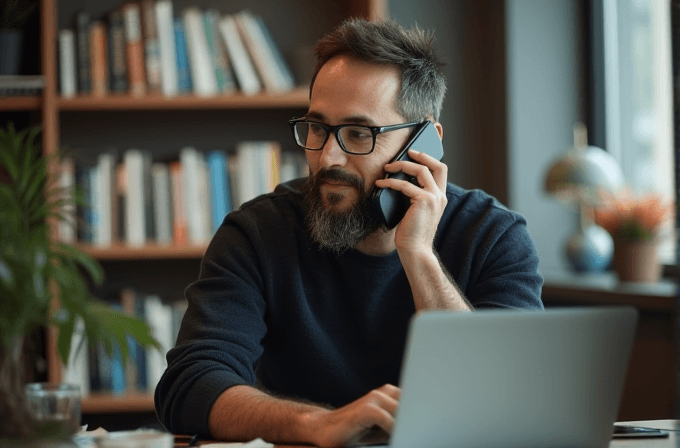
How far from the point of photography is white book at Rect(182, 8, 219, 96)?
2564 millimetres

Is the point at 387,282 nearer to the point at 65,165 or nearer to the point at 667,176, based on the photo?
the point at 65,165

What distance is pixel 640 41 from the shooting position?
2938 millimetres

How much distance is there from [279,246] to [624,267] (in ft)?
4.48

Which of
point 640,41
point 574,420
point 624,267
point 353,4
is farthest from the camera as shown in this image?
point 640,41

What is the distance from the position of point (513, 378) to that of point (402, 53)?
859 millimetres

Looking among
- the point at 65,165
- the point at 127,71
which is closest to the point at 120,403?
the point at 65,165

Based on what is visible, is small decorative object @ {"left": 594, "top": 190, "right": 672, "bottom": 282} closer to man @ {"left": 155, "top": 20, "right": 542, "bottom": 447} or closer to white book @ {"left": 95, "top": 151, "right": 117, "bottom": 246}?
man @ {"left": 155, "top": 20, "right": 542, "bottom": 447}

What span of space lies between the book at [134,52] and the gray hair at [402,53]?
1133mm

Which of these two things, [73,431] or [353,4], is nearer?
[73,431]

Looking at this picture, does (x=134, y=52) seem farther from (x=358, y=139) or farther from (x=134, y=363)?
(x=358, y=139)

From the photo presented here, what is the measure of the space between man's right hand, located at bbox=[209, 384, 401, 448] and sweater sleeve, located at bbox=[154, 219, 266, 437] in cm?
4

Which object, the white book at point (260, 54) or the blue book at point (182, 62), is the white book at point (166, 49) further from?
the white book at point (260, 54)

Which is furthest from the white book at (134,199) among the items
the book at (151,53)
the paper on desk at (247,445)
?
the paper on desk at (247,445)

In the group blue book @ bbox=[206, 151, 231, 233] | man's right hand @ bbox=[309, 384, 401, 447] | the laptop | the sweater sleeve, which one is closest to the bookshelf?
blue book @ bbox=[206, 151, 231, 233]
